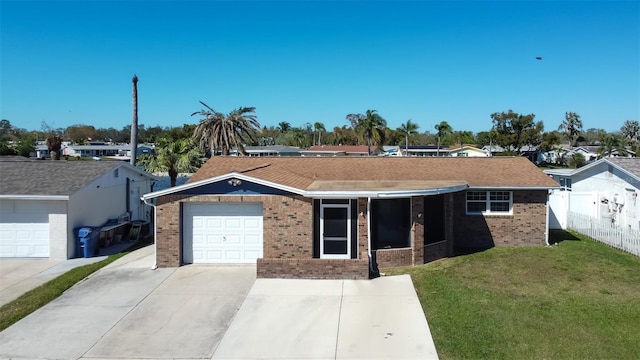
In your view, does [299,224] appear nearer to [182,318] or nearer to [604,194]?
[182,318]

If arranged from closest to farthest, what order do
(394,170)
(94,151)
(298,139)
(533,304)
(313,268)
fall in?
(533,304)
(313,268)
(394,170)
(94,151)
(298,139)

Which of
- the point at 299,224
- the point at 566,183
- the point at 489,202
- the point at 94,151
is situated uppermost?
the point at 94,151

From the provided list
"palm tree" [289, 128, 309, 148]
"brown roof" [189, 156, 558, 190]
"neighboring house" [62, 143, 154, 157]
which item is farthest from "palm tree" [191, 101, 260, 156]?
"palm tree" [289, 128, 309, 148]

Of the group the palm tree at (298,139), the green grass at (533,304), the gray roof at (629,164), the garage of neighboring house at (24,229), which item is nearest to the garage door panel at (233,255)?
the green grass at (533,304)

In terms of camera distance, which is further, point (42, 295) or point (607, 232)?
point (607, 232)

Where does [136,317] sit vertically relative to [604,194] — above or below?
below

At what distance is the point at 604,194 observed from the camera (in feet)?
64.6

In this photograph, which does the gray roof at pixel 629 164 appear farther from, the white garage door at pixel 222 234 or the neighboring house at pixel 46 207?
the neighboring house at pixel 46 207

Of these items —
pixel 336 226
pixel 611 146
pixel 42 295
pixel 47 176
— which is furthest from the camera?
pixel 611 146

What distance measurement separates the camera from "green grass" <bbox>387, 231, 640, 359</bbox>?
8.21m

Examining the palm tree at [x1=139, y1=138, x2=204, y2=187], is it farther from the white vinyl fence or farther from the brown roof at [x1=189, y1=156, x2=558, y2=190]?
the white vinyl fence

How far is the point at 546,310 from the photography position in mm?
9992

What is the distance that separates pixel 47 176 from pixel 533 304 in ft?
54.3

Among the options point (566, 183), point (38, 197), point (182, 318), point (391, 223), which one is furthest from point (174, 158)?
point (566, 183)
